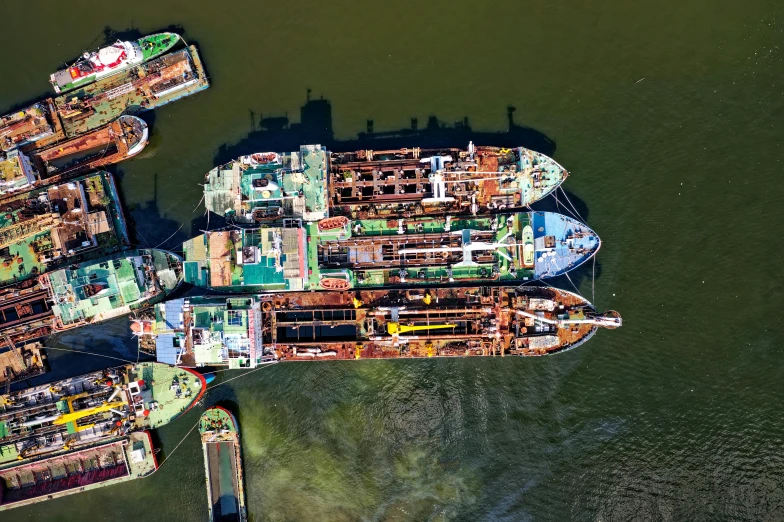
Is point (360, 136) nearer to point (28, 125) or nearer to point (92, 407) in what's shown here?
point (28, 125)

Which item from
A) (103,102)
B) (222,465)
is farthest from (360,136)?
(222,465)

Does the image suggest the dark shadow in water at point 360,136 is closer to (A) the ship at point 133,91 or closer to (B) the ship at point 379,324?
(A) the ship at point 133,91

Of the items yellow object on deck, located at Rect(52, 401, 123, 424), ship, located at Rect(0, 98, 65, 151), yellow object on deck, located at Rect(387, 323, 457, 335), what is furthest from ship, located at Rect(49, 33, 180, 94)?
yellow object on deck, located at Rect(387, 323, 457, 335)

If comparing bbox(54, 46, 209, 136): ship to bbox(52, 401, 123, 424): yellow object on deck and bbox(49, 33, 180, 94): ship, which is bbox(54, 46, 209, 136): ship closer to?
bbox(49, 33, 180, 94): ship

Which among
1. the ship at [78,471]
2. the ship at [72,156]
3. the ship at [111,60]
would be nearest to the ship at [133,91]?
the ship at [111,60]

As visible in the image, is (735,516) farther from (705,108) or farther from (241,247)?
(241,247)

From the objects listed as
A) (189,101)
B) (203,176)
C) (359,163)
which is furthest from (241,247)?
(189,101)

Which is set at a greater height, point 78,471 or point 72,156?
point 72,156
